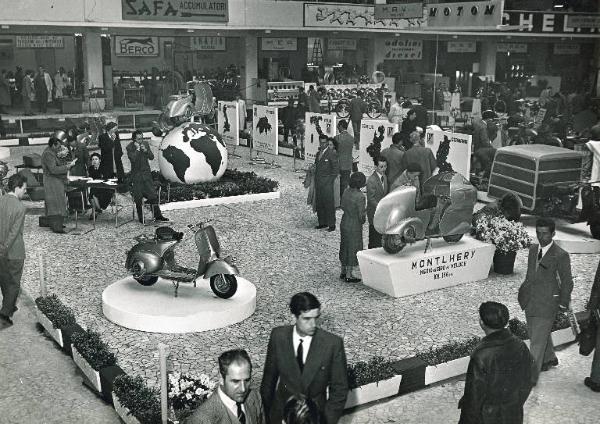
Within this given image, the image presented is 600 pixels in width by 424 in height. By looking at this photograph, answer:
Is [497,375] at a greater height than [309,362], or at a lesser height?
lesser

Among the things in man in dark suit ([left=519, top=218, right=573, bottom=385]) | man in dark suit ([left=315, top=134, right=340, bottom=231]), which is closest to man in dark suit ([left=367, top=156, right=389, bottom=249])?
man in dark suit ([left=315, top=134, right=340, bottom=231])

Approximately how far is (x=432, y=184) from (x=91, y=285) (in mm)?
5387

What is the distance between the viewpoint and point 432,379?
8.12m

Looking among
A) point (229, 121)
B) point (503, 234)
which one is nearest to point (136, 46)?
point (229, 121)

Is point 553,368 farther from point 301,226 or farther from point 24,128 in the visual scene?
point 24,128

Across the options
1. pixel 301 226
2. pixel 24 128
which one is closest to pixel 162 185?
pixel 301 226

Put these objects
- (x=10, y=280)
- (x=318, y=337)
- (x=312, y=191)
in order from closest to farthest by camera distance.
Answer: (x=318, y=337)
(x=10, y=280)
(x=312, y=191)

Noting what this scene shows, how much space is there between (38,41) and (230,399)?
3240cm

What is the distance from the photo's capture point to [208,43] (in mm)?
37438

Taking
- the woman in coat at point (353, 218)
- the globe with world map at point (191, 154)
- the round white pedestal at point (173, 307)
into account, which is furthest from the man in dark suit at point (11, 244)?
the globe with world map at point (191, 154)

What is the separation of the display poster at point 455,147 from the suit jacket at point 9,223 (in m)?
10.3

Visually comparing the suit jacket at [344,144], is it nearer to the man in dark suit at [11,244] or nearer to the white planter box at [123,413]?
the man in dark suit at [11,244]

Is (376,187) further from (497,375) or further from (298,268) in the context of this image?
(497,375)

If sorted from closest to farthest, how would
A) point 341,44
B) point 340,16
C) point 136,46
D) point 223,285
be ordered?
point 223,285
point 340,16
point 136,46
point 341,44
